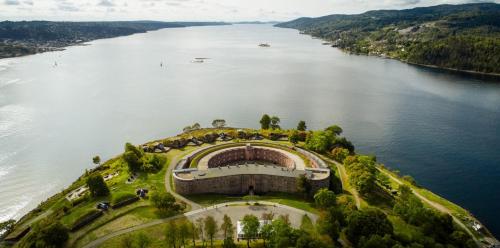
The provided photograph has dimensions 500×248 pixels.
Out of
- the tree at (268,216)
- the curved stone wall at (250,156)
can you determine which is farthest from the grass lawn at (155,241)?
the curved stone wall at (250,156)

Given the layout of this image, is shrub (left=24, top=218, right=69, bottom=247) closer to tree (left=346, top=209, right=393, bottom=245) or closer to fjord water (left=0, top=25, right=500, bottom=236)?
fjord water (left=0, top=25, right=500, bottom=236)

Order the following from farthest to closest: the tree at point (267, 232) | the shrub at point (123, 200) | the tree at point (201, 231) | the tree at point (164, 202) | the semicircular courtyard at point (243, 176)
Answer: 1. the semicircular courtyard at point (243, 176)
2. the shrub at point (123, 200)
3. the tree at point (164, 202)
4. the tree at point (201, 231)
5. the tree at point (267, 232)

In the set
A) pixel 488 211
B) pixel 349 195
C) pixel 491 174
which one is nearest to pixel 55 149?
pixel 349 195

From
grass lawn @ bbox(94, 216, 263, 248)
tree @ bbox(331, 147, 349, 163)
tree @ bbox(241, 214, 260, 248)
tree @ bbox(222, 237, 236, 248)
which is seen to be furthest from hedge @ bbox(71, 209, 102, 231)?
tree @ bbox(331, 147, 349, 163)

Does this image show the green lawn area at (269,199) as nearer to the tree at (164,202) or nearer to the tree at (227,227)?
the tree at (164,202)

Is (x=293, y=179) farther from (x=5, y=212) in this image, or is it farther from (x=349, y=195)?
(x=5, y=212)
